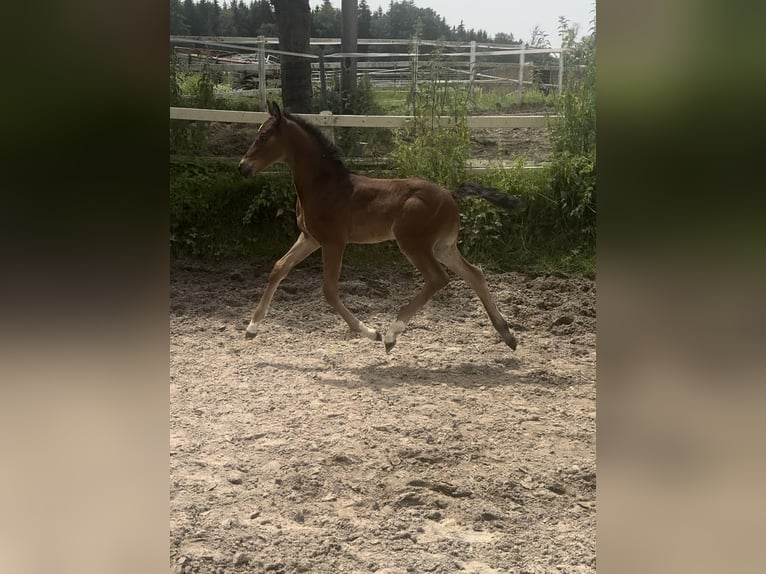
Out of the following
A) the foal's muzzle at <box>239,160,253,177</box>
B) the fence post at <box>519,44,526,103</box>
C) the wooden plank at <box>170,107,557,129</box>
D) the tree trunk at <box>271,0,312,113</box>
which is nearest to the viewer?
the foal's muzzle at <box>239,160,253,177</box>

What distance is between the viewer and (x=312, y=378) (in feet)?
15.0

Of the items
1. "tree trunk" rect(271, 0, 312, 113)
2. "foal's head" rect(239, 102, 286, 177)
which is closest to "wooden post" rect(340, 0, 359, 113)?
"tree trunk" rect(271, 0, 312, 113)

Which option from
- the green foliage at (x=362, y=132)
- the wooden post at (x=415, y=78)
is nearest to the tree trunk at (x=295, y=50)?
the green foliage at (x=362, y=132)

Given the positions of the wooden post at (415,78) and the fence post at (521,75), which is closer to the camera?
the wooden post at (415,78)

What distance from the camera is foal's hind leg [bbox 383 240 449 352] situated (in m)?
4.81

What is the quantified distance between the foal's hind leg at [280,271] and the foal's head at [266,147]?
0.55 metres

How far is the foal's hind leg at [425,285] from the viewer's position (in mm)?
4812

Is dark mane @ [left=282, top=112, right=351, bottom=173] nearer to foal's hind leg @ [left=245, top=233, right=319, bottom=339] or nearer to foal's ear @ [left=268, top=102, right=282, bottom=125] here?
foal's ear @ [left=268, top=102, right=282, bottom=125]

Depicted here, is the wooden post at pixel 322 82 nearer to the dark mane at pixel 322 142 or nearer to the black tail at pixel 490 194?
the dark mane at pixel 322 142

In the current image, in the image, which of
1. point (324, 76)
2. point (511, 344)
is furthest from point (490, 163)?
point (511, 344)

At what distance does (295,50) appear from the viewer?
331 inches

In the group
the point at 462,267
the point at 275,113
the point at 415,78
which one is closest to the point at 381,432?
the point at 462,267
